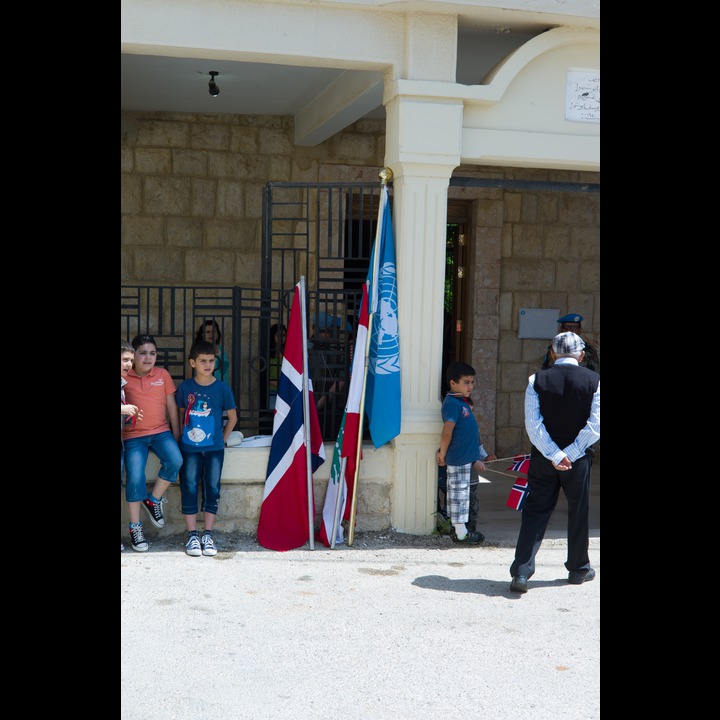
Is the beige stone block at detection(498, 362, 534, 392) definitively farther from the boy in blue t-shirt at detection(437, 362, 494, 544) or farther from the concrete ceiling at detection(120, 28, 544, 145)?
the boy in blue t-shirt at detection(437, 362, 494, 544)

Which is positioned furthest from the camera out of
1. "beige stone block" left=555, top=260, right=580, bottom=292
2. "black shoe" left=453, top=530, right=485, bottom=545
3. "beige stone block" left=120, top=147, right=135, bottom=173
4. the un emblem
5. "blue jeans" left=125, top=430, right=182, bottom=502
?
"beige stone block" left=555, top=260, right=580, bottom=292

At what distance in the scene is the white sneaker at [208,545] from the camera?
6.04 meters

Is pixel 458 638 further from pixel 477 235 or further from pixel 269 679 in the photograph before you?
pixel 477 235

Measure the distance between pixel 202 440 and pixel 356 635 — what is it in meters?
1.96

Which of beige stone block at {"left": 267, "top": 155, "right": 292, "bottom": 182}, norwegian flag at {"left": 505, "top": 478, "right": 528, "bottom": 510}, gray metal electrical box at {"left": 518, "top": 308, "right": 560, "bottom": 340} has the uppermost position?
beige stone block at {"left": 267, "top": 155, "right": 292, "bottom": 182}

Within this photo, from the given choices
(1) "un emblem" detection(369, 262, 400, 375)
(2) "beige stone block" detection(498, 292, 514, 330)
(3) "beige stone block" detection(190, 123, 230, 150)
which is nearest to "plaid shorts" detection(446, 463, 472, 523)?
(1) "un emblem" detection(369, 262, 400, 375)

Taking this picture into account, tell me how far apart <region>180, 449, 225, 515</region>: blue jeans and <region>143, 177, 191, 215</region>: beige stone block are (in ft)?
12.0

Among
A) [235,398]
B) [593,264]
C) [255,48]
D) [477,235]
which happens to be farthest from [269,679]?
[593,264]

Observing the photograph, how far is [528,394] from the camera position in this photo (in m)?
5.56

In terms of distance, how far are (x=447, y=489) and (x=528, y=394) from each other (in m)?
1.27

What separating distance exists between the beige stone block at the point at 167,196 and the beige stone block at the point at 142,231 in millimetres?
99

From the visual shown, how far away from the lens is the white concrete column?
21.1 ft

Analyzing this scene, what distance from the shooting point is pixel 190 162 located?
9.15 meters
